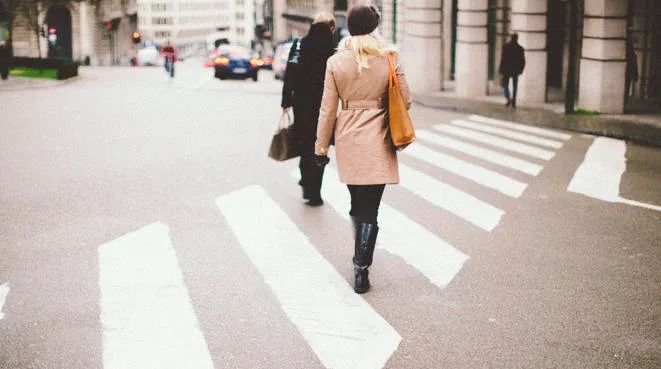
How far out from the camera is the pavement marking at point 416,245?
734 cm

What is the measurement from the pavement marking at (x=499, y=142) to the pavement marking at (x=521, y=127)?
1.20 m

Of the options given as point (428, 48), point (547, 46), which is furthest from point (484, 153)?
point (428, 48)

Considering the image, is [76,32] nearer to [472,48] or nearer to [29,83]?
[29,83]

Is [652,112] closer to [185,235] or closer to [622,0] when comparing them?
[622,0]

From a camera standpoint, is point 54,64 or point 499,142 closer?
point 499,142

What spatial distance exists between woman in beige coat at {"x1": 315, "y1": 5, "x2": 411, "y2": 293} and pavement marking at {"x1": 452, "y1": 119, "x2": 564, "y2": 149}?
945 centimetres

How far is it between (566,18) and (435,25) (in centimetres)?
427

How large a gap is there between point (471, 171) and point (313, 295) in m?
6.49

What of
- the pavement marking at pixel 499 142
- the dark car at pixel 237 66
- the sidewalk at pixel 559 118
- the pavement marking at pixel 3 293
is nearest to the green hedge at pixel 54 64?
the dark car at pixel 237 66

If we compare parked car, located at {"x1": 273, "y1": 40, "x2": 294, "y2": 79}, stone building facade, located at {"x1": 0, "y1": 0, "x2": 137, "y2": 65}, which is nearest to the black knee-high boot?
parked car, located at {"x1": 273, "y1": 40, "x2": 294, "y2": 79}

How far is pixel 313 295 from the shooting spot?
6633 mm

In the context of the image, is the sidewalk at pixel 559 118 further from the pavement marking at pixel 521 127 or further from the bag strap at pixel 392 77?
the bag strap at pixel 392 77

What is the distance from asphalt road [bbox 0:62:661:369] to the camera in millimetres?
5562

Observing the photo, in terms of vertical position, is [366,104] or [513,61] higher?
[366,104]
